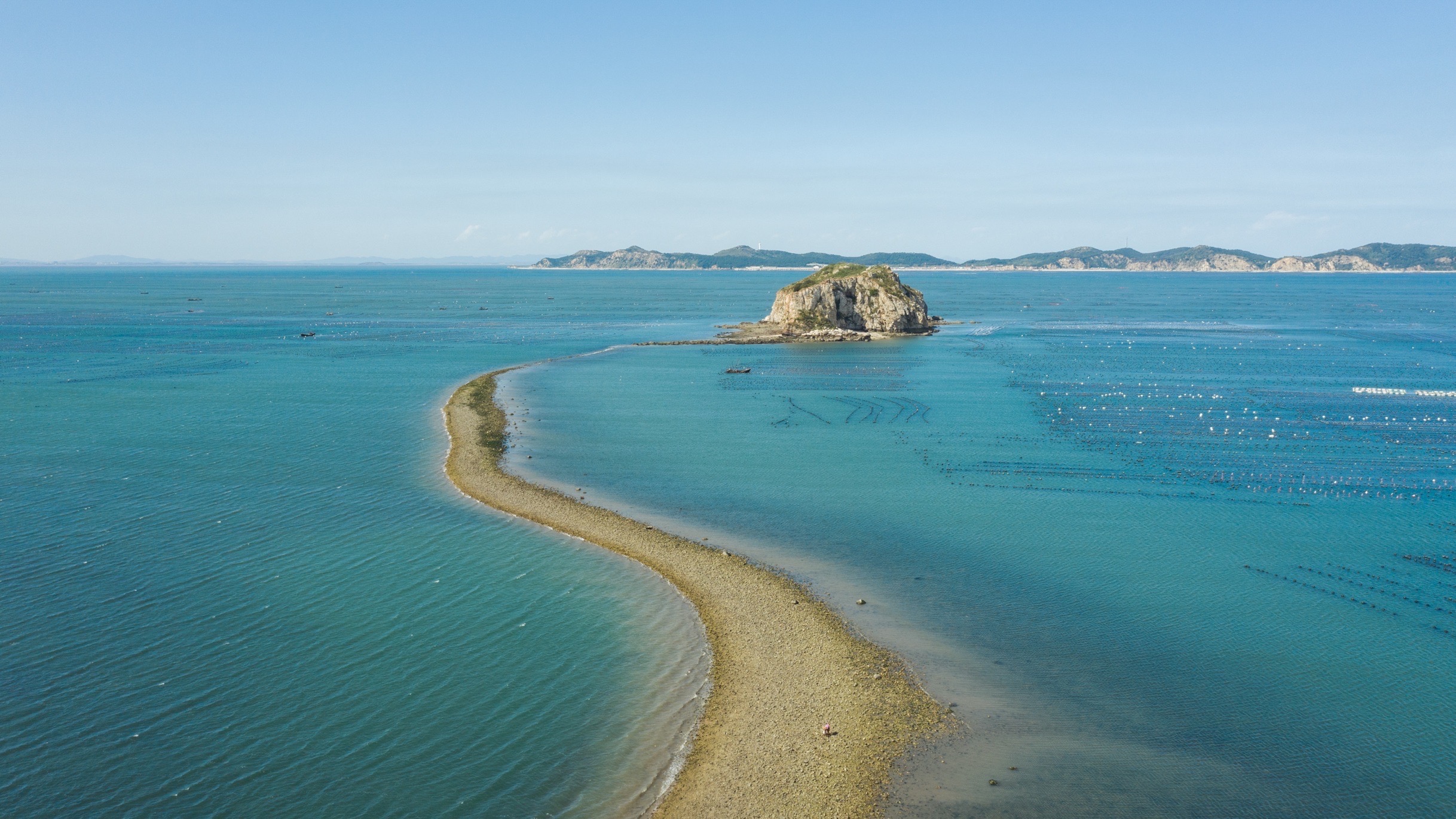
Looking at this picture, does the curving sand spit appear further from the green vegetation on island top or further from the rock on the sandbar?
the green vegetation on island top

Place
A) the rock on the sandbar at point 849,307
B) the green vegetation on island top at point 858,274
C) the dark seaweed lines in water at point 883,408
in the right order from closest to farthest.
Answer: the dark seaweed lines in water at point 883,408, the rock on the sandbar at point 849,307, the green vegetation on island top at point 858,274

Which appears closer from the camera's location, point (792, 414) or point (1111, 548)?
point (1111, 548)

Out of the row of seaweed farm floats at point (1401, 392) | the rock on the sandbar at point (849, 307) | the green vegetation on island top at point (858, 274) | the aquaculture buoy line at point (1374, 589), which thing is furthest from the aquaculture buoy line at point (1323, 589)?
the green vegetation on island top at point (858, 274)

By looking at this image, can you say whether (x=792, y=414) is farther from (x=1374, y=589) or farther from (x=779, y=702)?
(x=779, y=702)

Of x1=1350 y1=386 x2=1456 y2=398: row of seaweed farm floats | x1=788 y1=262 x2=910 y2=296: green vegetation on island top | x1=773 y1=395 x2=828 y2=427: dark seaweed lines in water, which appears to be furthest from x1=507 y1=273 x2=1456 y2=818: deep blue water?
x1=788 y1=262 x2=910 y2=296: green vegetation on island top

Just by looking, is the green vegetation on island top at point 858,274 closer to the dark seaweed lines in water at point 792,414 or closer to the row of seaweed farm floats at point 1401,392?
the dark seaweed lines in water at point 792,414

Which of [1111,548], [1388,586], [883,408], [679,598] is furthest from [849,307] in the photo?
[679,598]
